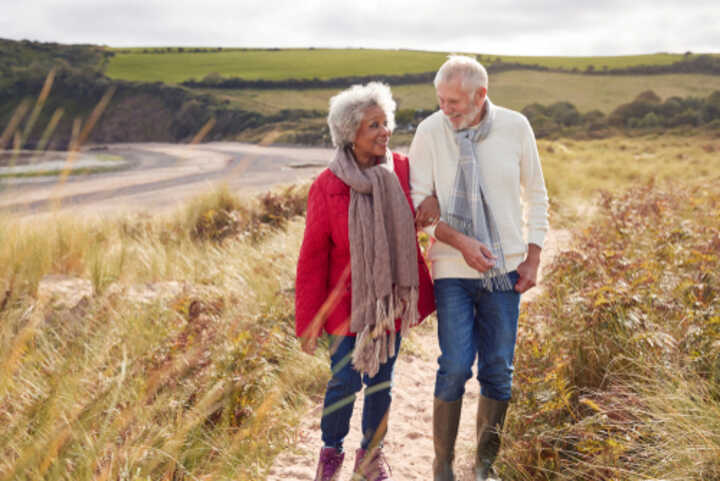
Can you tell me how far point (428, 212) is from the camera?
2416 mm

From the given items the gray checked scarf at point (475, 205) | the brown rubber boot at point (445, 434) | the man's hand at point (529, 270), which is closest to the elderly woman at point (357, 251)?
the gray checked scarf at point (475, 205)

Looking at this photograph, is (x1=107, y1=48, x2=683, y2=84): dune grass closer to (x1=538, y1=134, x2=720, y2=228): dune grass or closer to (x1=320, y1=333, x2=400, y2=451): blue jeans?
(x1=538, y1=134, x2=720, y2=228): dune grass

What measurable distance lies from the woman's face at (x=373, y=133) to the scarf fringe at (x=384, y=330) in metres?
0.66

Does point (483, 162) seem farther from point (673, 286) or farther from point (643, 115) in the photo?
point (643, 115)

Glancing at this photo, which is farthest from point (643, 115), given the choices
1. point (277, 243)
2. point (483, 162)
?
point (483, 162)

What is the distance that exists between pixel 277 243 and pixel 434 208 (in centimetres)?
402

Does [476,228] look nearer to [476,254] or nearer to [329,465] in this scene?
[476,254]

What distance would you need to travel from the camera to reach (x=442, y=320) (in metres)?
2.40

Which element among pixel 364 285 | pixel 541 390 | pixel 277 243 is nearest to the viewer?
pixel 364 285

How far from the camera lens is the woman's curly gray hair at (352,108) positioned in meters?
2.32

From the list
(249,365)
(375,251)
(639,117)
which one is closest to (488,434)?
(375,251)

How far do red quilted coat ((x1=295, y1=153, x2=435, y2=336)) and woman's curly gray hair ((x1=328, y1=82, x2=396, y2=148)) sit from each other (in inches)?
7.3

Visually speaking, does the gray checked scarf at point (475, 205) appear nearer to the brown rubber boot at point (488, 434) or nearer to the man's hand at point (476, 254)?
the man's hand at point (476, 254)

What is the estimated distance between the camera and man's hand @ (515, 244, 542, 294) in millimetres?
2406
